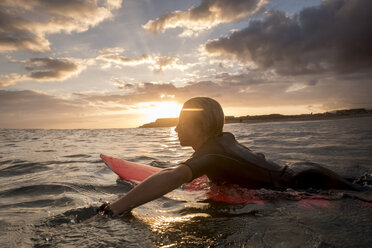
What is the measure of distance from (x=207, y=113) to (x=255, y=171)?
2.93ft

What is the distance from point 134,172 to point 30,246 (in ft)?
9.29

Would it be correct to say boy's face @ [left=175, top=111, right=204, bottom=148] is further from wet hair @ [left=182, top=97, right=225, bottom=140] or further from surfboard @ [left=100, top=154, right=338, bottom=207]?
surfboard @ [left=100, top=154, right=338, bottom=207]

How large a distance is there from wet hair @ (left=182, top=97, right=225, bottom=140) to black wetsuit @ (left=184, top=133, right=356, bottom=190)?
0.38 ft

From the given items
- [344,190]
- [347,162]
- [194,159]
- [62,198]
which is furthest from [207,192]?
[347,162]

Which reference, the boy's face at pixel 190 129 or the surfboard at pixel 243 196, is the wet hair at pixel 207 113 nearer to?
the boy's face at pixel 190 129

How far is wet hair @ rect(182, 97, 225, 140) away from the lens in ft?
9.39

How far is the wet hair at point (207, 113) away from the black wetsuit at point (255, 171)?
116 millimetres

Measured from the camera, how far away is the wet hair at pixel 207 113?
2861 millimetres

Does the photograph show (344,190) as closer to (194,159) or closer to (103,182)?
(194,159)

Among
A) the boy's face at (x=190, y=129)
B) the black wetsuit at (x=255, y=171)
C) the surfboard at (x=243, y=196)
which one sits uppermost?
the boy's face at (x=190, y=129)

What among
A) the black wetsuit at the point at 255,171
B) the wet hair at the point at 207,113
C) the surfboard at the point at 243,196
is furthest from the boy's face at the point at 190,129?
the surfboard at the point at 243,196

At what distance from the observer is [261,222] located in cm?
214

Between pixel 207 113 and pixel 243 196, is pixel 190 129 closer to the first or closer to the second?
pixel 207 113

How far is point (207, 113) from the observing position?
9.38ft
